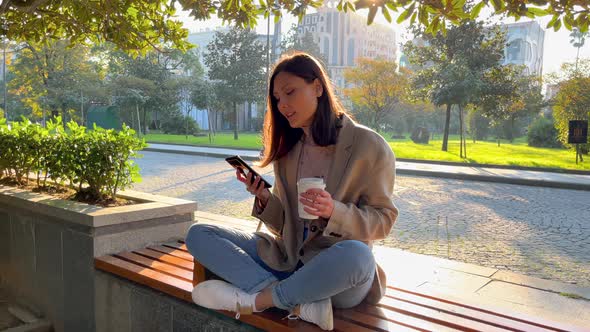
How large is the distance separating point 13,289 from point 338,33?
89.0 metres

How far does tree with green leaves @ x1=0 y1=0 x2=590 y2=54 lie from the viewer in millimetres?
2479

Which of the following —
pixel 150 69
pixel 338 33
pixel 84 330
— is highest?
pixel 338 33

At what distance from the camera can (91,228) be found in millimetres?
3094

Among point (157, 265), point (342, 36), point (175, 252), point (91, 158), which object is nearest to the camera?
point (157, 265)

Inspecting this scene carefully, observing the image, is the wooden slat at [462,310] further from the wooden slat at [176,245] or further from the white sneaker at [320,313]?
the wooden slat at [176,245]

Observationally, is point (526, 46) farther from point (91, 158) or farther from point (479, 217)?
point (91, 158)

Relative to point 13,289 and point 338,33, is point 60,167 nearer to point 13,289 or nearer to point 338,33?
point 13,289

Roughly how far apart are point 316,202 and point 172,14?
10.7ft

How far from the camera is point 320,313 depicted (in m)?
2.01

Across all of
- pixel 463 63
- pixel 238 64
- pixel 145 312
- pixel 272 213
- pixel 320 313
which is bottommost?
pixel 145 312

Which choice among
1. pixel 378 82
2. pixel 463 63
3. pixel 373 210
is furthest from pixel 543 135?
pixel 373 210

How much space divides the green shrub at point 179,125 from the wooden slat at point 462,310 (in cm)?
3511

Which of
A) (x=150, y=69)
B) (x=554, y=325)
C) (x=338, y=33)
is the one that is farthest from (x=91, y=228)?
(x=338, y=33)

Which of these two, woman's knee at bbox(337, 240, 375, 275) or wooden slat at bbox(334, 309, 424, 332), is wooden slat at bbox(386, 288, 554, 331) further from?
woman's knee at bbox(337, 240, 375, 275)
